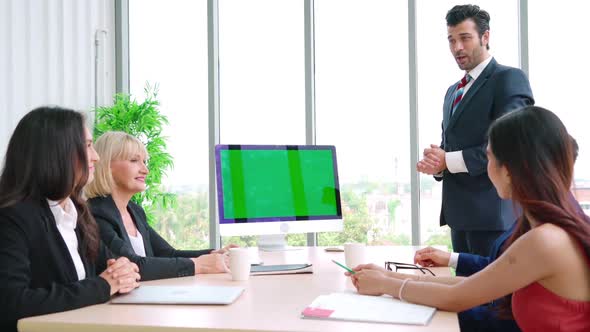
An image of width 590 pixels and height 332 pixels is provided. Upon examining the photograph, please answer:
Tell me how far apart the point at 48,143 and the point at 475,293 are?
4.26ft

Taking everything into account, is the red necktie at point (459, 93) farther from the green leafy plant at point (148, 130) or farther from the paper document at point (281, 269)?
the green leafy plant at point (148, 130)

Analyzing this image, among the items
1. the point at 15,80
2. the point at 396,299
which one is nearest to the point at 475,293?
the point at 396,299

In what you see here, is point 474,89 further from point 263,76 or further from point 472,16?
point 263,76

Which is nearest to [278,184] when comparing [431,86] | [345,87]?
[345,87]

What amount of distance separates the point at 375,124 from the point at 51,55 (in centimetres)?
270

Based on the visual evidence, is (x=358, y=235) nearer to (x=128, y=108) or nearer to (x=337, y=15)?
(x=337, y=15)

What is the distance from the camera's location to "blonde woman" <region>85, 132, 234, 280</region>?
2139 millimetres

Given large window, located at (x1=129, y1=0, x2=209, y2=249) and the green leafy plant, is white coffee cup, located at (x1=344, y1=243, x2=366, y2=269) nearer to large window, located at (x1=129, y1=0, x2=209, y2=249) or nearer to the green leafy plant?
the green leafy plant

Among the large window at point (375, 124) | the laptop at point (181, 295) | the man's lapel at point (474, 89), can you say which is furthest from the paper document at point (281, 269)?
the large window at point (375, 124)

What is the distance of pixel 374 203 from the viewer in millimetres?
4844

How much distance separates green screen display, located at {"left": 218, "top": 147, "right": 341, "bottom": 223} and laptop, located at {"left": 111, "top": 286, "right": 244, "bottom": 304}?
826mm

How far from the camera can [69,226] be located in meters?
1.86

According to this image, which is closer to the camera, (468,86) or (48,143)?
(48,143)

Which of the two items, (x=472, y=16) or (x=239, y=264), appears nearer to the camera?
(x=239, y=264)
